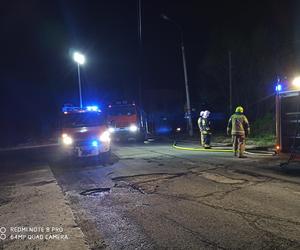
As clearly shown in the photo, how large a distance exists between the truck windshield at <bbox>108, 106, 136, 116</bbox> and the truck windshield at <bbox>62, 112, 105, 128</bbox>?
9.66m

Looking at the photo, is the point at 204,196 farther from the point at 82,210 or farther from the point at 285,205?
the point at 82,210

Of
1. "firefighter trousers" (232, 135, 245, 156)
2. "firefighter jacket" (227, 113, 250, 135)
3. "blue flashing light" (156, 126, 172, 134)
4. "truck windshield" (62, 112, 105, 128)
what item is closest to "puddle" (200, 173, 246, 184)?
"firefighter trousers" (232, 135, 245, 156)

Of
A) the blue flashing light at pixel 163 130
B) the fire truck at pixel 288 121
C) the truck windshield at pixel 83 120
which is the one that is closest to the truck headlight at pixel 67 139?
the truck windshield at pixel 83 120

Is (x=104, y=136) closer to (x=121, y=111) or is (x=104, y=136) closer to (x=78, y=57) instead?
(x=121, y=111)

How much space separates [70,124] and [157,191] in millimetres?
7395

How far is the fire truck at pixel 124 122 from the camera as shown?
24953mm

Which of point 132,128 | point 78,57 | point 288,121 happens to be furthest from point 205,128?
point 78,57

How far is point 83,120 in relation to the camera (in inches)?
594

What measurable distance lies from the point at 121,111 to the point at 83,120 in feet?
33.5

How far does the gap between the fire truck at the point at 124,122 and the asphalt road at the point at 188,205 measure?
41.5 ft

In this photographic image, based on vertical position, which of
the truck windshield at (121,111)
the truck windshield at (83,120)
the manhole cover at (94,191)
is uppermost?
the truck windshield at (121,111)

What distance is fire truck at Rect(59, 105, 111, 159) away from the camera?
A: 14.1m

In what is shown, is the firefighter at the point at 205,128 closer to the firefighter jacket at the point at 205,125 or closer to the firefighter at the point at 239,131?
the firefighter jacket at the point at 205,125

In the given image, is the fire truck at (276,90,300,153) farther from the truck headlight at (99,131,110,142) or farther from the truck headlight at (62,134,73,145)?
the truck headlight at (62,134,73,145)
